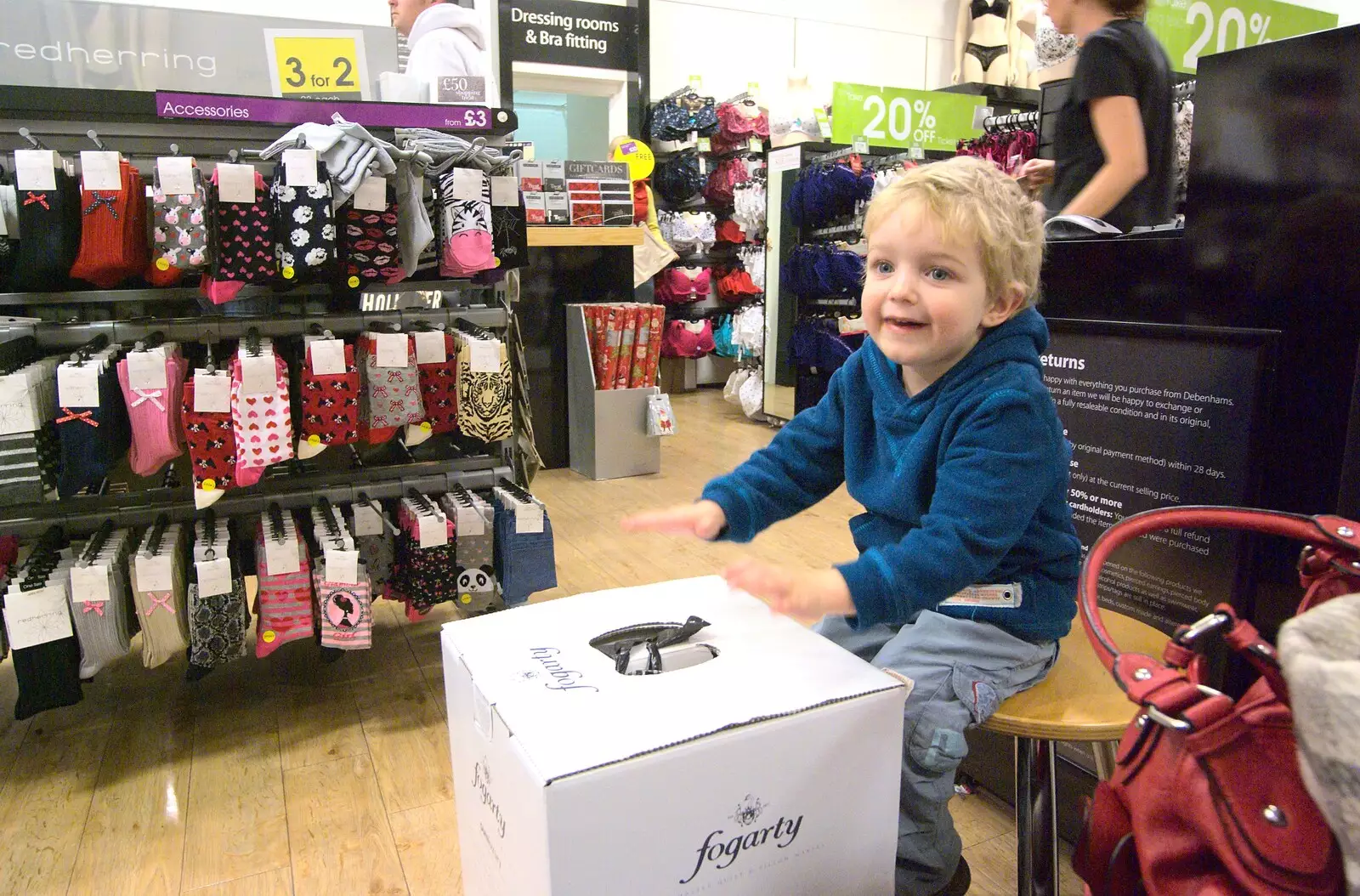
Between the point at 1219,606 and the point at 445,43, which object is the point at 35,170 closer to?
the point at 445,43

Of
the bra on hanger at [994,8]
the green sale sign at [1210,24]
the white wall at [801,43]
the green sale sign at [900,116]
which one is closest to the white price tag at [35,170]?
the green sale sign at [1210,24]

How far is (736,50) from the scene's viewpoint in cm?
781

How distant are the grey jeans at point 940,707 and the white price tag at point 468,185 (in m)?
1.68

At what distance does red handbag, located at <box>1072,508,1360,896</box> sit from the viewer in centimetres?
62

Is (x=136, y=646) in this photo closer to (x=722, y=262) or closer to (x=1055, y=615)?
(x=1055, y=615)

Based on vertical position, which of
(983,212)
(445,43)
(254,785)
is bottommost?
(254,785)

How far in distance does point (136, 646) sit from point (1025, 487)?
257 cm

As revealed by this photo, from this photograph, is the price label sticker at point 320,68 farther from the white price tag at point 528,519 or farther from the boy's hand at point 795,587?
the boy's hand at point 795,587

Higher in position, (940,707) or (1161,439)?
(1161,439)

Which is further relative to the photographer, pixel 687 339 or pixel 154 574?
pixel 687 339

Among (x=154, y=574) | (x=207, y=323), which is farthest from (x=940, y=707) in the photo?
(x=207, y=323)

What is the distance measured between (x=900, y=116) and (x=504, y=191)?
16.6ft

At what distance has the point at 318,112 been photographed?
87.8 inches

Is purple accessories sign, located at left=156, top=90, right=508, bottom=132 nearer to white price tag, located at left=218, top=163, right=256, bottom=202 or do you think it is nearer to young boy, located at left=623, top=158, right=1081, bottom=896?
white price tag, located at left=218, top=163, right=256, bottom=202
